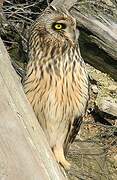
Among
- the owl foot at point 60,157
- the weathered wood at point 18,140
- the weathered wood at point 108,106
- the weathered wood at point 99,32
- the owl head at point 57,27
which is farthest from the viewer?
the weathered wood at point 108,106

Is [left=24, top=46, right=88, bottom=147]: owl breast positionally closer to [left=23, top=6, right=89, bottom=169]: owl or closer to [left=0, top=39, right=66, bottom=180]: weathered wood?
[left=23, top=6, right=89, bottom=169]: owl

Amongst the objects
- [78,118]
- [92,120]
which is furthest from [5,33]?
[78,118]

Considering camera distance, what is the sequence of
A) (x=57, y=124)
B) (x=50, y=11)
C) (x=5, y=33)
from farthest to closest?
1. (x=5, y=33)
2. (x=57, y=124)
3. (x=50, y=11)

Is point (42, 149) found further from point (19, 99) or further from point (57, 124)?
point (57, 124)

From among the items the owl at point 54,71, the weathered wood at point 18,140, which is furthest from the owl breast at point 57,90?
the weathered wood at point 18,140

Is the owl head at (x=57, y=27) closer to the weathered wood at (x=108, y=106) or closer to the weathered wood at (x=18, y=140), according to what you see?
the weathered wood at (x=18, y=140)

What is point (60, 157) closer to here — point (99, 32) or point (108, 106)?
point (99, 32)
